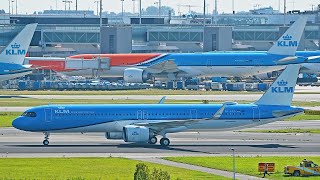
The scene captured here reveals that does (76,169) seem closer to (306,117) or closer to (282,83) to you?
(282,83)

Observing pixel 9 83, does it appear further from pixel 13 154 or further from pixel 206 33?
pixel 13 154

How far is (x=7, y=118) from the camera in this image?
9169 centimetres

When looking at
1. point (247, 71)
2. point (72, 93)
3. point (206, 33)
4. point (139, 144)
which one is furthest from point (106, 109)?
point (206, 33)

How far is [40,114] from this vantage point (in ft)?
231

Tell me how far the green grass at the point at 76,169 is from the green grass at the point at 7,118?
25.2 meters

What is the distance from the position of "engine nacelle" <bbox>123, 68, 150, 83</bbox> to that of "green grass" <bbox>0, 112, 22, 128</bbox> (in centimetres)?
4808

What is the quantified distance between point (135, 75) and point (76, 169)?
87.6 m

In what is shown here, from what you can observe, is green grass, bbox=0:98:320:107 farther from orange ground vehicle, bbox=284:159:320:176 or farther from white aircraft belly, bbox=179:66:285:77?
orange ground vehicle, bbox=284:159:320:176

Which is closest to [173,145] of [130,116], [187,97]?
[130,116]

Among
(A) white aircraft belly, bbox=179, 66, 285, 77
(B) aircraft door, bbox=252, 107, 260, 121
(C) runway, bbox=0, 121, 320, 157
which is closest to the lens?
(C) runway, bbox=0, 121, 320, 157

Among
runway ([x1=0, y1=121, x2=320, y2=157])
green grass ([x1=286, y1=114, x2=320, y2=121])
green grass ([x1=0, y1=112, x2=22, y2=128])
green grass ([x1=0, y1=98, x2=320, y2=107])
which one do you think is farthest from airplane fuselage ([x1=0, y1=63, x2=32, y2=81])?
runway ([x1=0, y1=121, x2=320, y2=157])

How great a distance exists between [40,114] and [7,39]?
370ft

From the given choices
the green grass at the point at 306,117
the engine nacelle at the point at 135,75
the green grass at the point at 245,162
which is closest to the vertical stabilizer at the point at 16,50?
the engine nacelle at the point at 135,75

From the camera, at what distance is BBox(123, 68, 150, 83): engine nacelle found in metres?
144
